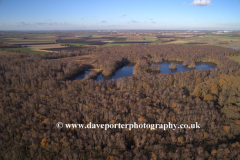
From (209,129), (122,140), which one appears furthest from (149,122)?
(209,129)

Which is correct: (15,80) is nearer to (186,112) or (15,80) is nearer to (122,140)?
(122,140)

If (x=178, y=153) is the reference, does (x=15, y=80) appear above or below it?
above

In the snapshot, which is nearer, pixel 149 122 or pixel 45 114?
pixel 149 122

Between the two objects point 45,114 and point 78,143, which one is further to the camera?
point 45,114

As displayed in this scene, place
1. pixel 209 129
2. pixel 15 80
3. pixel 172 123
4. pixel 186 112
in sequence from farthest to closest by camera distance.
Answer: pixel 15 80
pixel 186 112
pixel 172 123
pixel 209 129

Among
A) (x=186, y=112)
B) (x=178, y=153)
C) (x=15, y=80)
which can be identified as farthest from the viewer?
(x=15, y=80)

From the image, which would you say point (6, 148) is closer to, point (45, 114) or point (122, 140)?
point (45, 114)

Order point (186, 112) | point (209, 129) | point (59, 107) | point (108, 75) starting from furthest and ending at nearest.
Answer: point (108, 75)
point (59, 107)
point (186, 112)
point (209, 129)

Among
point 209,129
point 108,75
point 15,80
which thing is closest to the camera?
point 209,129

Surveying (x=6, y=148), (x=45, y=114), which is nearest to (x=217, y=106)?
(x=45, y=114)
